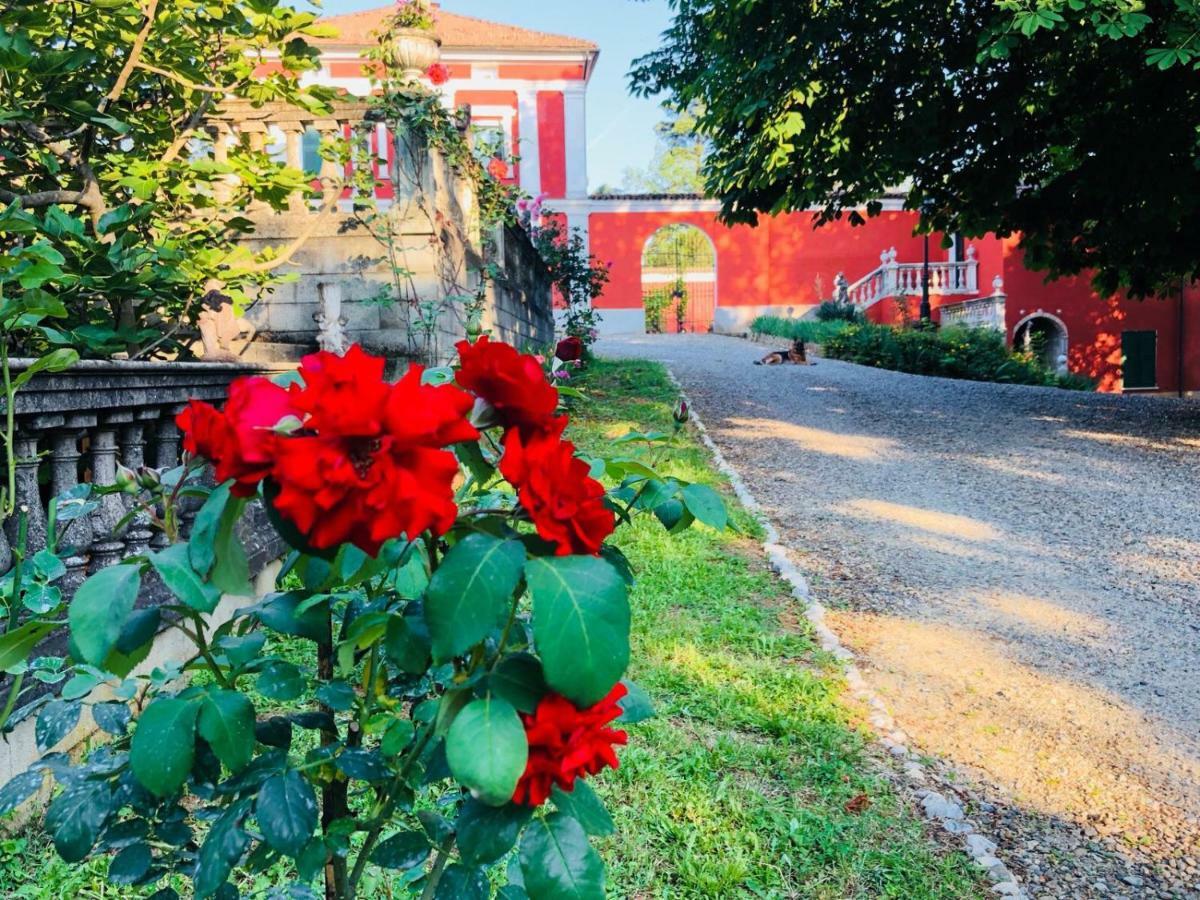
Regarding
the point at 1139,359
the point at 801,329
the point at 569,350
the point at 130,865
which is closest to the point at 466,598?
the point at 130,865

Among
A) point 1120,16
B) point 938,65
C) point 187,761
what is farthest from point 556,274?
point 187,761

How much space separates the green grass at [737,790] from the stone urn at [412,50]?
13.6ft

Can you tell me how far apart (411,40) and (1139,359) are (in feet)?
71.7

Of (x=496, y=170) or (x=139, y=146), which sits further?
(x=496, y=170)

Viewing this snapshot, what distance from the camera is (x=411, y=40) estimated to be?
230 inches

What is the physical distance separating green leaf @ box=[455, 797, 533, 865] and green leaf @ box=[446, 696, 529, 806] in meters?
0.10

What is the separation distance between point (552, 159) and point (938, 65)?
1903 cm

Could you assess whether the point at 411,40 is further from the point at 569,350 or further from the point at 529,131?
the point at 529,131

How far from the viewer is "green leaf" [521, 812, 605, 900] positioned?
84cm

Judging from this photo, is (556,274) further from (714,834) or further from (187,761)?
(187,761)

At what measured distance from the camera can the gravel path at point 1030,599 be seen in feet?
8.32

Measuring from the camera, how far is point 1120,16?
6156mm

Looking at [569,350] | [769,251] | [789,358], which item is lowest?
[569,350]

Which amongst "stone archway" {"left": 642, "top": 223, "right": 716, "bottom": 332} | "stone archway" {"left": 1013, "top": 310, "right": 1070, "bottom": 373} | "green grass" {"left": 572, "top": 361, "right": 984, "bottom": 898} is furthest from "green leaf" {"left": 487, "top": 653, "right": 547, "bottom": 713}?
"stone archway" {"left": 642, "top": 223, "right": 716, "bottom": 332}
